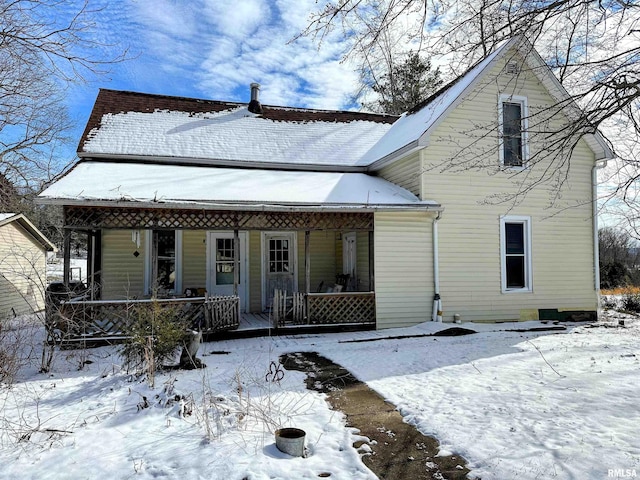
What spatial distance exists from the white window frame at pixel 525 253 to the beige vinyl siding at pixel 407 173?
2619 millimetres

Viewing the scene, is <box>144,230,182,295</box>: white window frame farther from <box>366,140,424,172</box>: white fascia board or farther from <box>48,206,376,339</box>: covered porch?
<box>366,140,424,172</box>: white fascia board

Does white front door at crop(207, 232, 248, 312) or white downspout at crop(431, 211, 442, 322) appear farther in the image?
white front door at crop(207, 232, 248, 312)

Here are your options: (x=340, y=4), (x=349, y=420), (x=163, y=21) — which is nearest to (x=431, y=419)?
(x=349, y=420)

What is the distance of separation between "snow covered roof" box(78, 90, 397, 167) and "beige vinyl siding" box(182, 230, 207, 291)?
2325 mm

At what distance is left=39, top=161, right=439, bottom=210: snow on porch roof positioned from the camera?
9.60 metres

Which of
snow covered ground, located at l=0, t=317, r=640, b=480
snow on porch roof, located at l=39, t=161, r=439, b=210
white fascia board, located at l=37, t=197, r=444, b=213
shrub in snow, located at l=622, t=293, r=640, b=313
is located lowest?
snow covered ground, located at l=0, t=317, r=640, b=480

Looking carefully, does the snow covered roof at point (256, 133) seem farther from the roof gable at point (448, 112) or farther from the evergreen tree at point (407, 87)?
the evergreen tree at point (407, 87)

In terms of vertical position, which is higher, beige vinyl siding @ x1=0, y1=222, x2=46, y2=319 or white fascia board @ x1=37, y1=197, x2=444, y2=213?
white fascia board @ x1=37, y1=197, x2=444, y2=213

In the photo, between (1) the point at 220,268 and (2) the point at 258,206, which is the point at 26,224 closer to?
(1) the point at 220,268

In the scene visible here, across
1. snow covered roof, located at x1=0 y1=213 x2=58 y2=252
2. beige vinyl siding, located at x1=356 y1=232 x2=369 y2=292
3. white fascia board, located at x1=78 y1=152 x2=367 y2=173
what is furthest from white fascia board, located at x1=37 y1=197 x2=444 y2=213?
snow covered roof, located at x1=0 y1=213 x2=58 y2=252

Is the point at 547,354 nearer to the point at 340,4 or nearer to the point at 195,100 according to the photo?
the point at 340,4

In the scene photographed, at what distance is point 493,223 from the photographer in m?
12.1

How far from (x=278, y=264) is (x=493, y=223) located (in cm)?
639

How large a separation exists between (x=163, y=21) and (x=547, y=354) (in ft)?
28.9
